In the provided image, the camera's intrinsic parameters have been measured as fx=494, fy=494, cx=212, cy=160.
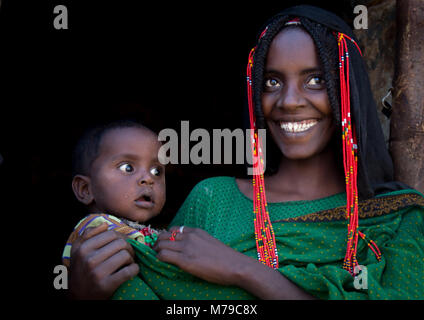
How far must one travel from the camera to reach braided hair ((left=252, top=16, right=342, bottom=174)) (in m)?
2.07

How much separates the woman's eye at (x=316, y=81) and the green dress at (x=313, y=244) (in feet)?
1.65

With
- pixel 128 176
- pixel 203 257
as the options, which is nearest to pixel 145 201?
pixel 128 176

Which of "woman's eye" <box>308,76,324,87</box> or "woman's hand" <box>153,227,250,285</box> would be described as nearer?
"woman's hand" <box>153,227,250,285</box>

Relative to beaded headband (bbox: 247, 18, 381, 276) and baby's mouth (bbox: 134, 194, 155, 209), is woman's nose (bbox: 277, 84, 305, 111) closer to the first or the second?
beaded headband (bbox: 247, 18, 381, 276)

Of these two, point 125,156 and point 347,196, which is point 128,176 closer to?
point 125,156

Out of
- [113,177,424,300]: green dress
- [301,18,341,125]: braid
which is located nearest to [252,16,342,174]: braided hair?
[301,18,341,125]: braid

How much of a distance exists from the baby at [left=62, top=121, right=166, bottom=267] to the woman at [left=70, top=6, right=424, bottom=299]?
19 centimetres

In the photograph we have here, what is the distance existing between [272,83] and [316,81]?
19 centimetres

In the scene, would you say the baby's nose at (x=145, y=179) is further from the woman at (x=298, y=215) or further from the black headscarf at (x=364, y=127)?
the black headscarf at (x=364, y=127)

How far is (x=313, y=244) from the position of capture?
1998 millimetres

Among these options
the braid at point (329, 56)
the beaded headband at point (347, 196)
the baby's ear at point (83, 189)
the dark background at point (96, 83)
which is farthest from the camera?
the dark background at point (96, 83)

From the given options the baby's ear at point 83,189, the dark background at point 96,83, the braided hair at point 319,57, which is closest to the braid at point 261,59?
the braided hair at point 319,57

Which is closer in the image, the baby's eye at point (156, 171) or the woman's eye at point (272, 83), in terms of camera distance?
the woman's eye at point (272, 83)

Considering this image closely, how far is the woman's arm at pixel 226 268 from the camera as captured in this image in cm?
169
